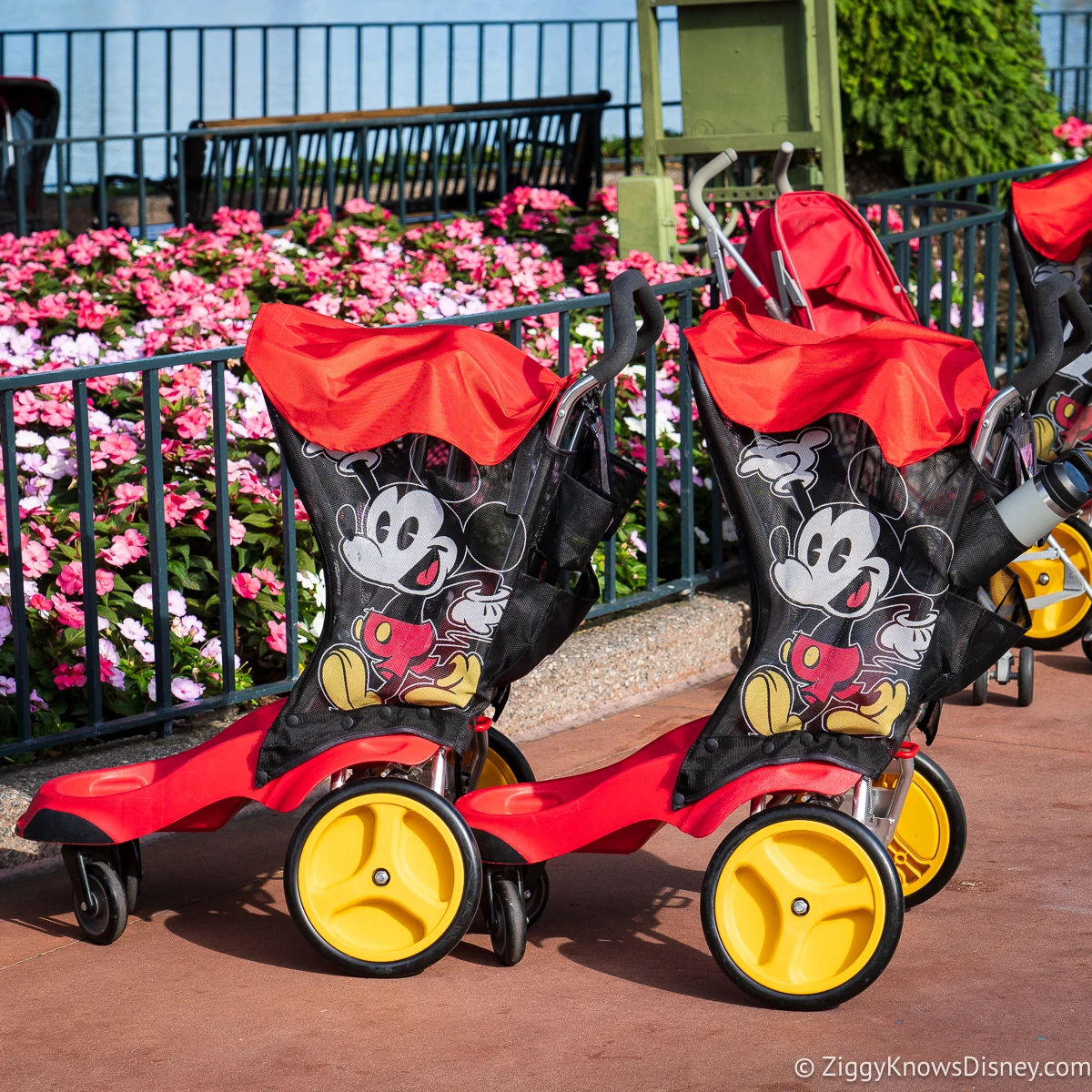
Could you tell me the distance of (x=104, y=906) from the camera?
3424mm

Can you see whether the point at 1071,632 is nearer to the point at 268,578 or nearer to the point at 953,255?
the point at 953,255

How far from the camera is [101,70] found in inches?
501

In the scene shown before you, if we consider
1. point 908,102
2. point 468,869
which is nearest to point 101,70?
point 908,102

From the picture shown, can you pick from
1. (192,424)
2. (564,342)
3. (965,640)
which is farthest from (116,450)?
(965,640)

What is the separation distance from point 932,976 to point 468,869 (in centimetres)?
89

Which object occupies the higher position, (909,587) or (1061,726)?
(909,587)

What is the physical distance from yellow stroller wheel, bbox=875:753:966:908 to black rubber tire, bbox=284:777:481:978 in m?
0.85

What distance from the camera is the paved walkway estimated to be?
290 centimetres

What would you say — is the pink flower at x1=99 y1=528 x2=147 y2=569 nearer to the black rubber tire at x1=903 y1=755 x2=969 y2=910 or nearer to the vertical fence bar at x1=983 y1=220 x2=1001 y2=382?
the black rubber tire at x1=903 y1=755 x2=969 y2=910

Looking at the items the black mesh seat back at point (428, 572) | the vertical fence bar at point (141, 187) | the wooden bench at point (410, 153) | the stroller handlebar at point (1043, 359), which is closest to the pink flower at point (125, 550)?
the black mesh seat back at point (428, 572)

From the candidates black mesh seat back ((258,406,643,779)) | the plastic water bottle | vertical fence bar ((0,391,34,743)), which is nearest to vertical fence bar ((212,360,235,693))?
vertical fence bar ((0,391,34,743))

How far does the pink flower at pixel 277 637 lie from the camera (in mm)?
4547

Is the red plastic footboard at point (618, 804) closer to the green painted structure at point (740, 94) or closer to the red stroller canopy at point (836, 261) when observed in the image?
the red stroller canopy at point (836, 261)

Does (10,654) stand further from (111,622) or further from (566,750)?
(566,750)
